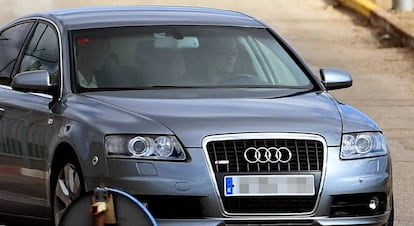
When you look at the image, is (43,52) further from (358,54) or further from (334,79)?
(358,54)

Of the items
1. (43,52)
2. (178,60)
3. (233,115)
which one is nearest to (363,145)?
(233,115)

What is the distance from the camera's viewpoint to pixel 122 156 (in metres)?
6.79

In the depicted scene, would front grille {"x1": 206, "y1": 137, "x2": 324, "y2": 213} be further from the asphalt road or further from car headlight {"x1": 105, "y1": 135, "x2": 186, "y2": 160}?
the asphalt road

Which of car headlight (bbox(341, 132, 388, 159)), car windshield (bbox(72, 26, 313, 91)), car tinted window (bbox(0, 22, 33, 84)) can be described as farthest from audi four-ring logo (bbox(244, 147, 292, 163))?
car tinted window (bbox(0, 22, 33, 84))

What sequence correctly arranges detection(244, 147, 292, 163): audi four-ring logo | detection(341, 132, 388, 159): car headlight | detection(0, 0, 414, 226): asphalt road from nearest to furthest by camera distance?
detection(244, 147, 292, 163): audi four-ring logo, detection(341, 132, 388, 159): car headlight, detection(0, 0, 414, 226): asphalt road

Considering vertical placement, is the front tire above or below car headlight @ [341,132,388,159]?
below

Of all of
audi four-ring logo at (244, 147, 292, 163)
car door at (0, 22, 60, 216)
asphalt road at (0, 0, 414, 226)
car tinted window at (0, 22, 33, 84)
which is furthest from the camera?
asphalt road at (0, 0, 414, 226)

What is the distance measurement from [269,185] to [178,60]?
1609mm

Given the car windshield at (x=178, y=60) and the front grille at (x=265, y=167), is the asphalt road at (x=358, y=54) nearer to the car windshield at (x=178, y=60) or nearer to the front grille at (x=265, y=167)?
the car windshield at (x=178, y=60)

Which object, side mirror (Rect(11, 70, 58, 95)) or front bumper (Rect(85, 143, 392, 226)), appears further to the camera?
side mirror (Rect(11, 70, 58, 95))

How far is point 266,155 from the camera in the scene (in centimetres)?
680

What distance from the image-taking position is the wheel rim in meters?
7.09

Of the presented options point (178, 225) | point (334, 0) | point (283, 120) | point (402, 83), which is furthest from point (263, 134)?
point (334, 0)

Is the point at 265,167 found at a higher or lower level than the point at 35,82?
lower
